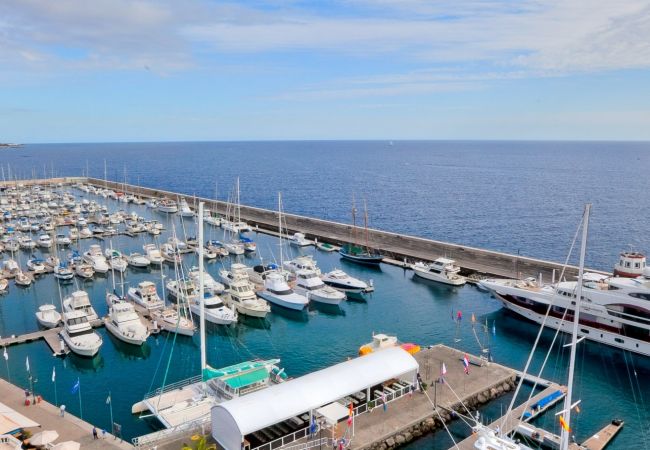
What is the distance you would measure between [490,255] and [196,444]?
53.1 meters

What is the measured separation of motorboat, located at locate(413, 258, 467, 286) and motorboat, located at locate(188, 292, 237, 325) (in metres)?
26.6

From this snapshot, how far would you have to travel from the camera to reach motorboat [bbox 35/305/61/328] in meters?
47.8

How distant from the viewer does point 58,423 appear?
98.4 ft

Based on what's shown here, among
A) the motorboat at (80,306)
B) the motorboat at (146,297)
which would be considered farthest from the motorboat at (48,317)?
the motorboat at (146,297)

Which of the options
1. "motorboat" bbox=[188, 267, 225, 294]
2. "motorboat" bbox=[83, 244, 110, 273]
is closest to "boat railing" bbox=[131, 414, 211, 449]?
"motorboat" bbox=[188, 267, 225, 294]

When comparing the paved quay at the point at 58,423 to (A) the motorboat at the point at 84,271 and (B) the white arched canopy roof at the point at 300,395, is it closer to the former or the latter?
(B) the white arched canopy roof at the point at 300,395

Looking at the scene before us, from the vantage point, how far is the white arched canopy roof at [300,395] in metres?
26.7

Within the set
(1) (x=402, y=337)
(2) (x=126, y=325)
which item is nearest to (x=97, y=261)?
(2) (x=126, y=325)

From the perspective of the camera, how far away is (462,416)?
32031 mm

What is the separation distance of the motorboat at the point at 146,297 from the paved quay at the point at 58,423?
17533 mm

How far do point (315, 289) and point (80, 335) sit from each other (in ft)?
79.4

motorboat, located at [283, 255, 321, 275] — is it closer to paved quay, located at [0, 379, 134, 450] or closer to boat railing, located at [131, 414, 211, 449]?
boat railing, located at [131, 414, 211, 449]

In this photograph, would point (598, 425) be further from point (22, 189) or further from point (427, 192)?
point (22, 189)

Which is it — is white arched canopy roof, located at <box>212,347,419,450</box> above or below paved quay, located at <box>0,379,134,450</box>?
above
